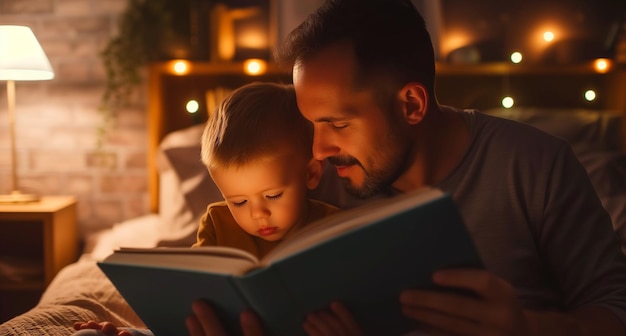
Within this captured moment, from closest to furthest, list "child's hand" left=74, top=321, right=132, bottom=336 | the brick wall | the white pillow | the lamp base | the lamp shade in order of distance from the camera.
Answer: "child's hand" left=74, top=321, right=132, bottom=336
the white pillow
the lamp shade
the lamp base
the brick wall

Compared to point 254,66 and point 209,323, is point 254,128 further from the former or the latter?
point 254,66

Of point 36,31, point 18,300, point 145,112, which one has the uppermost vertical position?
point 36,31

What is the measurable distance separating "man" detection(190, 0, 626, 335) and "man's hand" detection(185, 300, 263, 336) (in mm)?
354

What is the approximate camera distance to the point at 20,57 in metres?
2.26

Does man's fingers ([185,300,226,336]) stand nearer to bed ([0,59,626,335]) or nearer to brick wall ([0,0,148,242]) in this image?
bed ([0,59,626,335])

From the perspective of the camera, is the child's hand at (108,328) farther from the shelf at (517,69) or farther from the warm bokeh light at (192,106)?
the shelf at (517,69)

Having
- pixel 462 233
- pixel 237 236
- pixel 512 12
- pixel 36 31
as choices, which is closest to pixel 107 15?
pixel 36 31

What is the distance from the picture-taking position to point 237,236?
3.98ft

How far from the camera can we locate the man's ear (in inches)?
44.3

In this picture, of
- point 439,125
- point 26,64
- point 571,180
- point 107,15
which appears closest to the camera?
point 571,180

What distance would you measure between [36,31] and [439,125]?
7.06 feet

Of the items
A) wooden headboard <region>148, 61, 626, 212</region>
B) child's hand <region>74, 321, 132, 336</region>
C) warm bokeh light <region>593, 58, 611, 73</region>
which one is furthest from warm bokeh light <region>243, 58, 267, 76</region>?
child's hand <region>74, 321, 132, 336</region>

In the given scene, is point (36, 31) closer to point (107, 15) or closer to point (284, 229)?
point (107, 15)

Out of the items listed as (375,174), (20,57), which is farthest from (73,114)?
(375,174)
